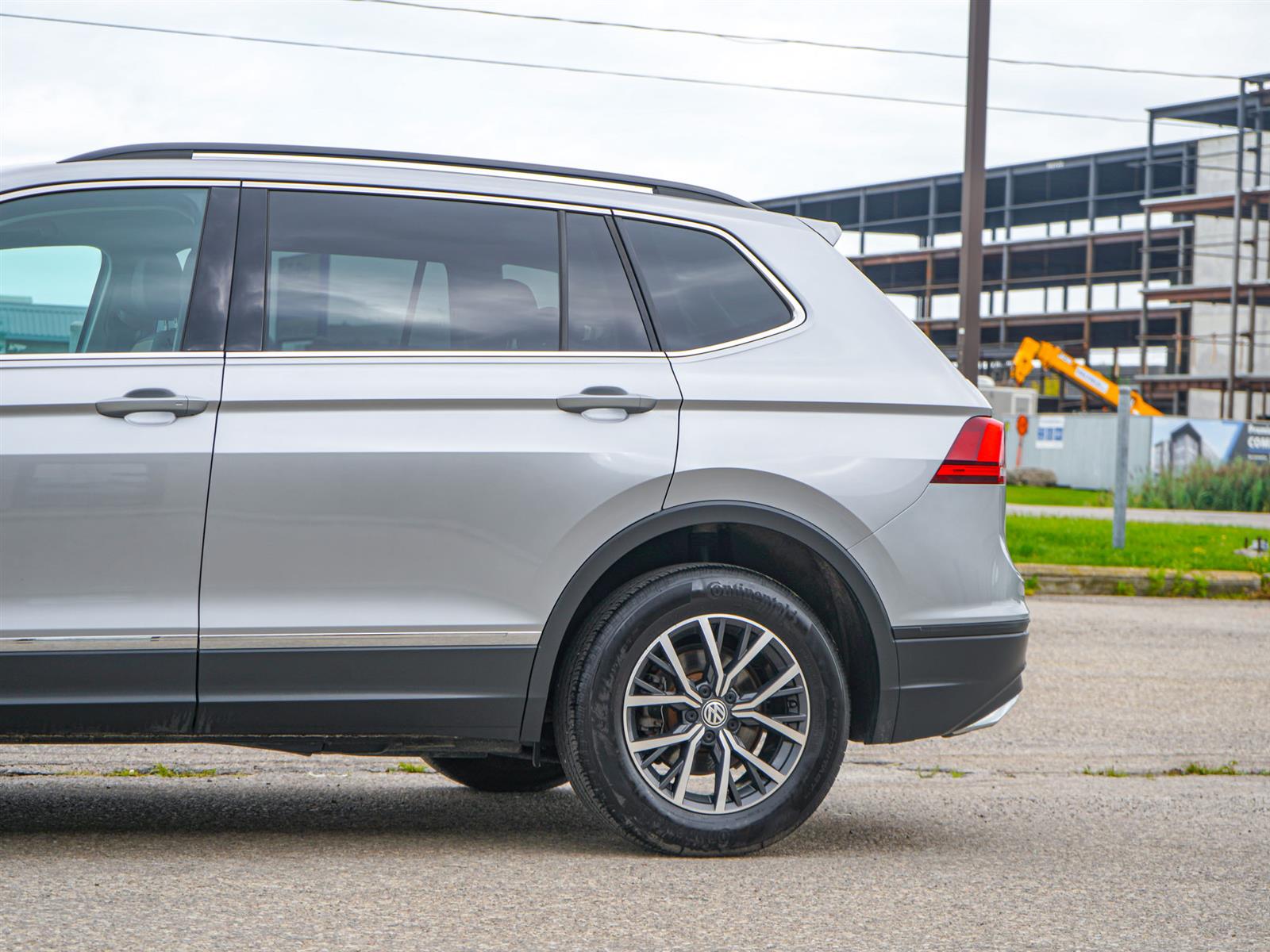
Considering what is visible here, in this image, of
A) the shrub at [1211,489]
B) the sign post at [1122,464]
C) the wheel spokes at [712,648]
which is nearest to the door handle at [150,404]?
the wheel spokes at [712,648]

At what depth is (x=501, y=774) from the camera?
5.01 m

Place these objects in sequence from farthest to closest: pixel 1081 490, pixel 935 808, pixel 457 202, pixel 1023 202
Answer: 1. pixel 1023 202
2. pixel 1081 490
3. pixel 935 808
4. pixel 457 202

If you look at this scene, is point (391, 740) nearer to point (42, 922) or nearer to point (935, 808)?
point (42, 922)

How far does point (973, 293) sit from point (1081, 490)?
25895mm

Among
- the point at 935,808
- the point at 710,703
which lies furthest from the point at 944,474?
the point at 935,808

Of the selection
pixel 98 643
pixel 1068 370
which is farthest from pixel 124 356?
pixel 1068 370

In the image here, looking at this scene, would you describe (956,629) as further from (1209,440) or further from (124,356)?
(1209,440)

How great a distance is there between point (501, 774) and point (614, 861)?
1.11 metres

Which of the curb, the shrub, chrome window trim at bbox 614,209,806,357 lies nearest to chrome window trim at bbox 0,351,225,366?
chrome window trim at bbox 614,209,806,357

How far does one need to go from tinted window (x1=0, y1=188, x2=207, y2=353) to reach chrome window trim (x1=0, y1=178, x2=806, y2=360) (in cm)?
2

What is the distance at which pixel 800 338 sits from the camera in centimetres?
425

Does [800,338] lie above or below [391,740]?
above

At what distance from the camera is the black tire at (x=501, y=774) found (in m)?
4.96

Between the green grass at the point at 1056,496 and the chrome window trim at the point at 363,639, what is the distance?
75.2 ft
